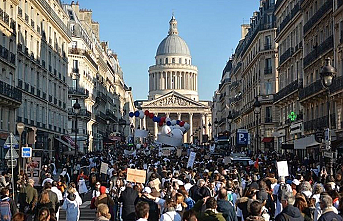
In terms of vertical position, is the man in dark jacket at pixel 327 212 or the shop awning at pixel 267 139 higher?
the shop awning at pixel 267 139

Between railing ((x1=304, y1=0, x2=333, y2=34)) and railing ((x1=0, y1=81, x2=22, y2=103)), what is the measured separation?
1603 cm

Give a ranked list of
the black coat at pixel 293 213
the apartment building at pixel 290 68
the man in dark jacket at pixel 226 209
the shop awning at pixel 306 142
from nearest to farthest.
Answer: the black coat at pixel 293 213 < the man in dark jacket at pixel 226 209 < the shop awning at pixel 306 142 < the apartment building at pixel 290 68

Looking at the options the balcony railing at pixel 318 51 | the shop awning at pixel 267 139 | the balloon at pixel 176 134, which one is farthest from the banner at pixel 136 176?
the shop awning at pixel 267 139

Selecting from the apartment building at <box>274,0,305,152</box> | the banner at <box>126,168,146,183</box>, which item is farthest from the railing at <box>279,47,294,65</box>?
the banner at <box>126,168,146,183</box>

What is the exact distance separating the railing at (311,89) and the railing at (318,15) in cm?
334

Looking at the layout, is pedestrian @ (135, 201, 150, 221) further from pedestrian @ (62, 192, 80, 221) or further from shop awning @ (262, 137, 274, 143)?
shop awning @ (262, 137, 274, 143)

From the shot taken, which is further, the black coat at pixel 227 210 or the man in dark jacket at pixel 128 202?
the man in dark jacket at pixel 128 202

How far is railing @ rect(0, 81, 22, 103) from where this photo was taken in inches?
1328

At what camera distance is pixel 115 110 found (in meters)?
106

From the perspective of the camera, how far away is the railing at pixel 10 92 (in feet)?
111

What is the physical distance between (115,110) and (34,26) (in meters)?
64.1

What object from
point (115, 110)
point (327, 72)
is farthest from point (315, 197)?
point (115, 110)

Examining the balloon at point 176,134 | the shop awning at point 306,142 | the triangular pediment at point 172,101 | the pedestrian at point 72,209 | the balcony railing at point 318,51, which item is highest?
the triangular pediment at point 172,101

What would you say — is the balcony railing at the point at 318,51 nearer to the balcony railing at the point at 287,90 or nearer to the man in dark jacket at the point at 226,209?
the balcony railing at the point at 287,90
